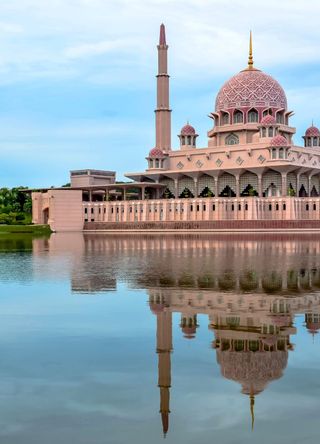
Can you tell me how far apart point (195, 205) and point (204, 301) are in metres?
53.5

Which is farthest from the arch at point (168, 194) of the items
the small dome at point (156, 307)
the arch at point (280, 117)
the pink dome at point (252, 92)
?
the small dome at point (156, 307)

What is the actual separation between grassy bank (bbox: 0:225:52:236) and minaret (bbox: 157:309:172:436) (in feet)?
189

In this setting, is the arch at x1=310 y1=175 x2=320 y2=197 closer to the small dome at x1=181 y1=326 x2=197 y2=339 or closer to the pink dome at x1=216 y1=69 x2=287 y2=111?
the pink dome at x1=216 y1=69 x2=287 y2=111

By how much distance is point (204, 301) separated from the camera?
13328 mm

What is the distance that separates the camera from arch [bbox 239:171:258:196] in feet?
226

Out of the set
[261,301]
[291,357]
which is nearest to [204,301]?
[261,301]

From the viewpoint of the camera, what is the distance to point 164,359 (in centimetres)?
830

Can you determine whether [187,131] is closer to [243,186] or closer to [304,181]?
[243,186]

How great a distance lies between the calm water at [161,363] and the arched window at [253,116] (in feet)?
185

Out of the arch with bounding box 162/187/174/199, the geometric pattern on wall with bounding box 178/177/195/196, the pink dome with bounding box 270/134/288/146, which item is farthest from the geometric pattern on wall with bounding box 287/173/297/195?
the arch with bounding box 162/187/174/199

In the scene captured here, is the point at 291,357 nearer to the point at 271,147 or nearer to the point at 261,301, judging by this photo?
the point at 261,301

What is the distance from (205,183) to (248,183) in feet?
17.7

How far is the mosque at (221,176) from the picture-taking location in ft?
211

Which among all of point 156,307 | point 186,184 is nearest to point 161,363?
point 156,307
